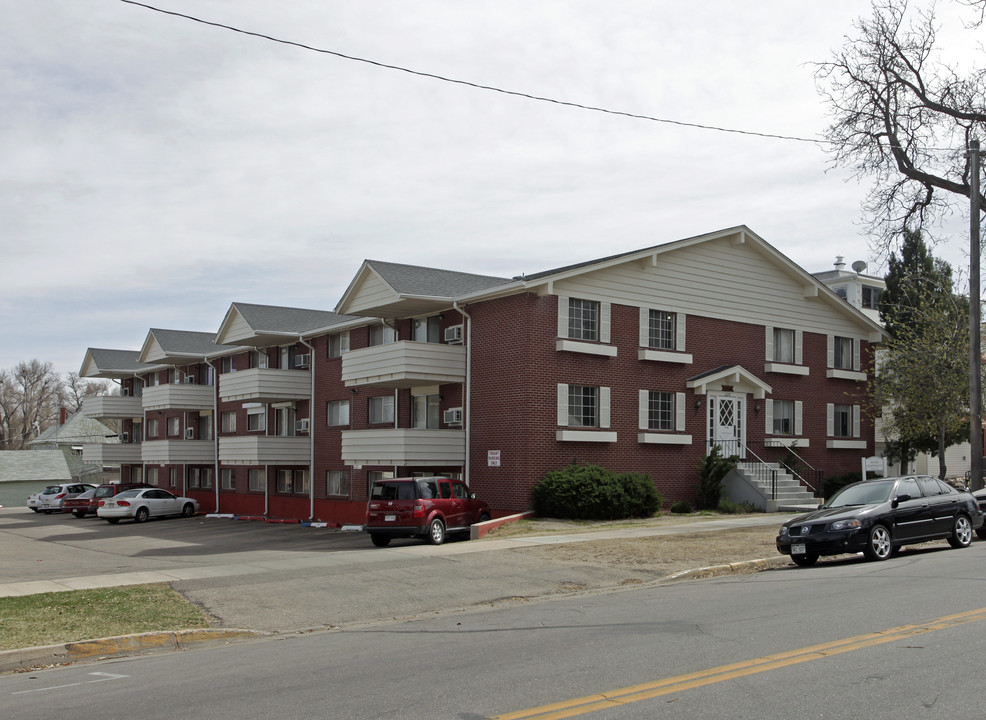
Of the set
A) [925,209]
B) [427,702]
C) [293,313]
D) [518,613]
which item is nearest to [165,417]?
[293,313]

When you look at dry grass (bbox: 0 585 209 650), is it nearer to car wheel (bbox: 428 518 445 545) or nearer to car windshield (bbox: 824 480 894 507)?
car wheel (bbox: 428 518 445 545)

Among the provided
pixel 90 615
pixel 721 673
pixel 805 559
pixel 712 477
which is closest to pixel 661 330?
pixel 712 477

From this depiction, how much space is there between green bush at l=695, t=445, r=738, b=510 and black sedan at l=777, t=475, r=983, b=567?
38.2ft

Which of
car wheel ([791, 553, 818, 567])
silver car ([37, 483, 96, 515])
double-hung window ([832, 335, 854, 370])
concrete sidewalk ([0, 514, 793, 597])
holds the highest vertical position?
double-hung window ([832, 335, 854, 370])

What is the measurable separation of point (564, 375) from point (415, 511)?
7287mm

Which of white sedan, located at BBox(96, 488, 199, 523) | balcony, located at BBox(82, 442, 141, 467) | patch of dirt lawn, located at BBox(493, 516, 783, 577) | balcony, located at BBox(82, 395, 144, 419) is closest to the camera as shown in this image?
patch of dirt lawn, located at BBox(493, 516, 783, 577)

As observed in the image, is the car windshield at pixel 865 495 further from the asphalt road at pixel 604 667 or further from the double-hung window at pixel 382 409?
the double-hung window at pixel 382 409

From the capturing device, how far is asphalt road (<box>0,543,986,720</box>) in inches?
291

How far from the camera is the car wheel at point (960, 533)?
1844 cm

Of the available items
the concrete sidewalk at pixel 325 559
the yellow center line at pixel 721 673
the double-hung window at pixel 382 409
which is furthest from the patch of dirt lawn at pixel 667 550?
the double-hung window at pixel 382 409

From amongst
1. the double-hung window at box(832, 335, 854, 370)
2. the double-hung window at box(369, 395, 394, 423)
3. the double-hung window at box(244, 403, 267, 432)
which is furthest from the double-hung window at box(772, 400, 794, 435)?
the double-hung window at box(244, 403, 267, 432)

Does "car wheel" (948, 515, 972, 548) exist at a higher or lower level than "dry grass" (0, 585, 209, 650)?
higher

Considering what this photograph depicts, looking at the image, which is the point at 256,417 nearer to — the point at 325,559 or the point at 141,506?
the point at 141,506

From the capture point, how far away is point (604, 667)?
8789 mm
